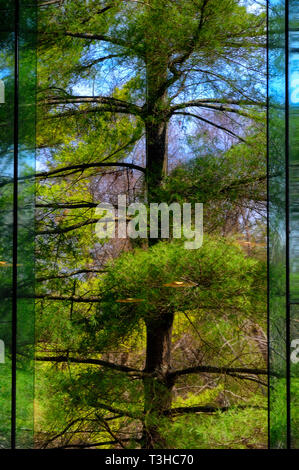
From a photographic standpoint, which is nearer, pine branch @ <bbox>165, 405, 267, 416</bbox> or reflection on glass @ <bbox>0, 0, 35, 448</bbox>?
reflection on glass @ <bbox>0, 0, 35, 448</bbox>

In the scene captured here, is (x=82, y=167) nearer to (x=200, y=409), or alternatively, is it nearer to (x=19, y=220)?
(x=19, y=220)

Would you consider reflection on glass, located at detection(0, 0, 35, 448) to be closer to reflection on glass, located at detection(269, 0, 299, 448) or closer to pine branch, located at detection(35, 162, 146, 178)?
pine branch, located at detection(35, 162, 146, 178)

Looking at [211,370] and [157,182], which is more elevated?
[157,182]

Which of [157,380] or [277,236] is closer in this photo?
[277,236]

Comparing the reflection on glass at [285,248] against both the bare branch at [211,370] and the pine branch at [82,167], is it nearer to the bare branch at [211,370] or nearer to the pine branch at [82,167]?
the bare branch at [211,370]

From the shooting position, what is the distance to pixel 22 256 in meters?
1.55

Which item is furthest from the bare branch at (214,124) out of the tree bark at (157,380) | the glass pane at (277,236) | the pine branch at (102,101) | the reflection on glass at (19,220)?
the tree bark at (157,380)

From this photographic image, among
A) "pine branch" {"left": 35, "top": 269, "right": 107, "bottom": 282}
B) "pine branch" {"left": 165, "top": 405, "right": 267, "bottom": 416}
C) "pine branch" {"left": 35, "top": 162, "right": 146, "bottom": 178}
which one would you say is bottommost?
"pine branch" {"left": 165, "top": 405, "right": 267, "bottom": 416}

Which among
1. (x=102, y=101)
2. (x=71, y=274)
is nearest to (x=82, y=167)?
(x=102, y=101)

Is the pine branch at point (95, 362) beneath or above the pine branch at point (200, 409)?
above

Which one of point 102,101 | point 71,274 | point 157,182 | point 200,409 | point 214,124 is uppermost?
point 102,101

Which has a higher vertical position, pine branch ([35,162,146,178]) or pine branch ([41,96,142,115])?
pine branch ([41,96,142,115])

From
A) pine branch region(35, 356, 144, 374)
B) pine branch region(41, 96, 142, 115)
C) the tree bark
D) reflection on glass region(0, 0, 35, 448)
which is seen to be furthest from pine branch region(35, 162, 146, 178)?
pine branch region(35, 356, 144, 374)

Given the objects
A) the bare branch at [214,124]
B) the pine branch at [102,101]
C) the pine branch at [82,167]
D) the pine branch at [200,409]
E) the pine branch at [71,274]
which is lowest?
the pine branch at [200,409]
